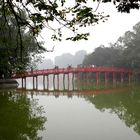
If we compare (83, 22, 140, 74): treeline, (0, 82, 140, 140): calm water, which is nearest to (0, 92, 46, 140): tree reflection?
(0, 82, 140, 140): calm water

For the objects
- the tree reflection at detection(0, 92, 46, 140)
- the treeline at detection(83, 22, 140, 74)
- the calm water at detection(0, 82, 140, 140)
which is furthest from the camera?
the treeline at detection(83, 22, 140, 74)

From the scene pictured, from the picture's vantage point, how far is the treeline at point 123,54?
4225 cm

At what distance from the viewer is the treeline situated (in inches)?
1663

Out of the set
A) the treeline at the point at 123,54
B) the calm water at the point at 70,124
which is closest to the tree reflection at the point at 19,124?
the calm water at the point at 70,124

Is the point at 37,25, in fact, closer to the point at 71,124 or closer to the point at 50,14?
the point at 50,14

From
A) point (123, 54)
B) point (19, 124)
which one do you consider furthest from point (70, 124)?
point (123, 54)

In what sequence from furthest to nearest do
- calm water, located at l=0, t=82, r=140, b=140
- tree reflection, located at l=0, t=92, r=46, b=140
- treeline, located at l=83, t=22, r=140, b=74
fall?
treeline, located at l=83, t=22, r=140, b=74 < calm water, located at l=0, t=82, r=140, b=140 < tree reflection, located at l=0, t=92, r=46, b=140

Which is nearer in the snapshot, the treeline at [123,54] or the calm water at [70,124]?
the calm water at [70,124]

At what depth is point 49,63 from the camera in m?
152

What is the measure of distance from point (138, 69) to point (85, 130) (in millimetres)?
31061

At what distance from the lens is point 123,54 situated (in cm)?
4478

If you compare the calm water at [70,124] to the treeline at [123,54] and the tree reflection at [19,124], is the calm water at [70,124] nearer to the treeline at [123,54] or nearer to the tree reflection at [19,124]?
the tree reflection at [19,124]

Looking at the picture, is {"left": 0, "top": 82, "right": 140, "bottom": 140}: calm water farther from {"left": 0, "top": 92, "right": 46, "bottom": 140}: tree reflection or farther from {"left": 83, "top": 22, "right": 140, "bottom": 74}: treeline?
{"left": 83, "top": 22, "right": 140, "bottom": 74}: treeline

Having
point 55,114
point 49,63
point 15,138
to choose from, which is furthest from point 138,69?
point 49,63
